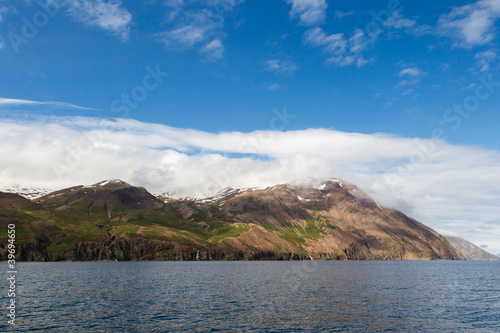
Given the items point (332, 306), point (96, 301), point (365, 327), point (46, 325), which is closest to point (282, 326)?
point (365, 327)

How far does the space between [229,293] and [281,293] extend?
14.7 meters

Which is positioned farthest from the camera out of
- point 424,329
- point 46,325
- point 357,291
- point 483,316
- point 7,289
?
point 357,291

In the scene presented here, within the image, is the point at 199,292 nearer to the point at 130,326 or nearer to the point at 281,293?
the point at 281,293

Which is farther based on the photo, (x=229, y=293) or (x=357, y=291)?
(x=357, y=291)

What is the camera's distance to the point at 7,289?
9431cm

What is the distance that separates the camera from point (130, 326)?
5772 cm

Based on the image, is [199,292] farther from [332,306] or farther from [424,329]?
[424,329]

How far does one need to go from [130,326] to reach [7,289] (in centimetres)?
5888

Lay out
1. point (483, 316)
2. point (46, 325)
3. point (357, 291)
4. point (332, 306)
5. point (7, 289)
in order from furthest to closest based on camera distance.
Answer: point (357, 291), point (7, 289), point (332, 306), point (483, 316), point (46, 325)

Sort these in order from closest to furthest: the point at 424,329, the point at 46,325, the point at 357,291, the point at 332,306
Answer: the point at 46,325
the point at 424,329
the point at 332,306
the point at 357,291

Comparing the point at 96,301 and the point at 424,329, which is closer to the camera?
the point at 424,329

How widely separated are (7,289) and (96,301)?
33.4 meters

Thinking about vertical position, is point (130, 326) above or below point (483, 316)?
above

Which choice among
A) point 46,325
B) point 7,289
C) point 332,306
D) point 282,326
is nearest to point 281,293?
point 332,306
